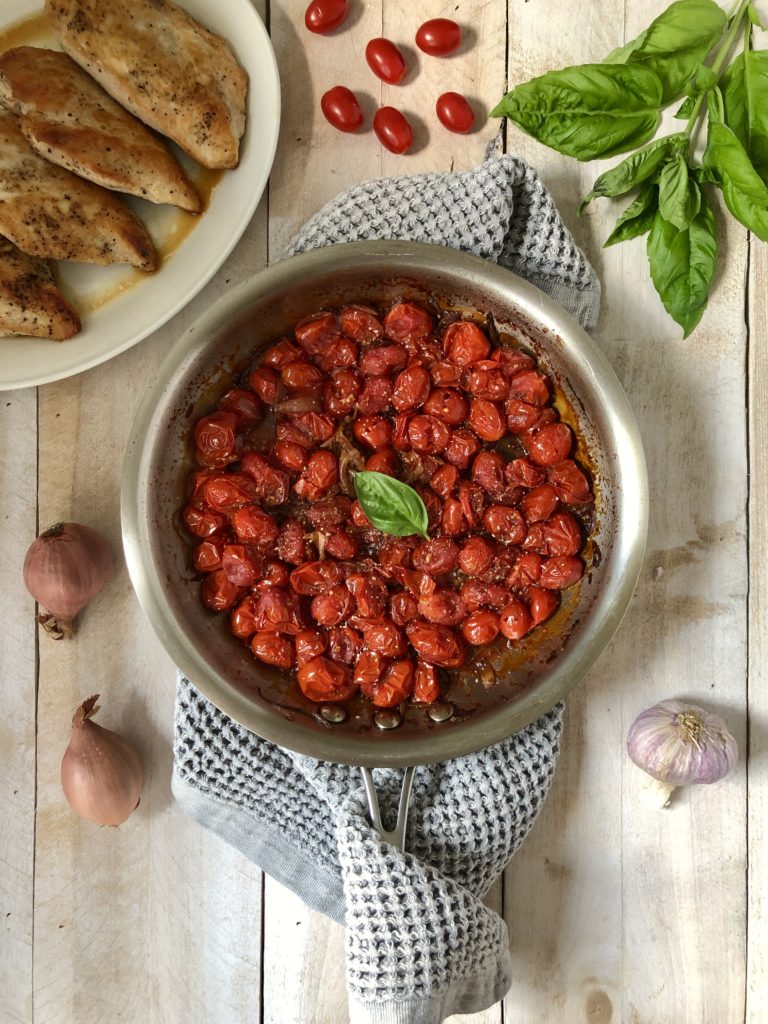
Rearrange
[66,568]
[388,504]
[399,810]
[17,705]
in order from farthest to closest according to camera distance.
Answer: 1. [17,705]
2. [66,568]
3. [399,810]
4. [388,504]

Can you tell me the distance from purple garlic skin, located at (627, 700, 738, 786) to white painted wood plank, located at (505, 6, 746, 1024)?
11 cm

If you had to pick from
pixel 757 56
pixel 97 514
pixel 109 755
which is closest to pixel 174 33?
pixel 97 514

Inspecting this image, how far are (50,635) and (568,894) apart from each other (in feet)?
4.37

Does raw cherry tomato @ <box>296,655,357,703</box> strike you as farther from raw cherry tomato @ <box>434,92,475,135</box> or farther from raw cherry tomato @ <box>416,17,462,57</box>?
raw cherry tomato @ <box>416,17,462,57</box>

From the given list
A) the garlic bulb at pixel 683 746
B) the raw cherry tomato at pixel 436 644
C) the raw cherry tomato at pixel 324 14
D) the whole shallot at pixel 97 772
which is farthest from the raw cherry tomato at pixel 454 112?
the whole shallot at pixel 97 772

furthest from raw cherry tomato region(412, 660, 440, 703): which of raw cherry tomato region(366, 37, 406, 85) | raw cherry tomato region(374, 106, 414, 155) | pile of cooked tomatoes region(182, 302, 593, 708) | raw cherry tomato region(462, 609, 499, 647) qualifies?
raw cherry tomato region(366, 37, 406, 85)

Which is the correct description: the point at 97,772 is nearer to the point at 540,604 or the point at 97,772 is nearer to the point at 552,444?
the point at 540,604

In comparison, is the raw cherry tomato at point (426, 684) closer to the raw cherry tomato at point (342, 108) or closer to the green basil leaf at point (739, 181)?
the green basil leaf at point (739, 181)

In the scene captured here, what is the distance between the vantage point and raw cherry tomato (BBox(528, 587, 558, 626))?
193cm

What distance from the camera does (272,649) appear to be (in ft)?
6.29

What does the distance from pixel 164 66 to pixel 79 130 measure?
0.74ft

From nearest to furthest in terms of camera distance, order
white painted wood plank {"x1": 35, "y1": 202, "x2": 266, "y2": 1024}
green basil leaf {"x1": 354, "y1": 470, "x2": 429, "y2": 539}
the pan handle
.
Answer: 1. green basil leaf {"x1": 354, "y1": 470, "x2": 429, "y2": 539}
2. the pan handle
3. white painted wood plank {"x1": 35, "y1": 202, "x2": 266, "y2": 1024}

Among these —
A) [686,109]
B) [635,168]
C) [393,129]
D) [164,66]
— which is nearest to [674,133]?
[686,109]

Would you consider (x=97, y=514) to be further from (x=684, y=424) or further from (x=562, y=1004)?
(x=562, y=1004)
